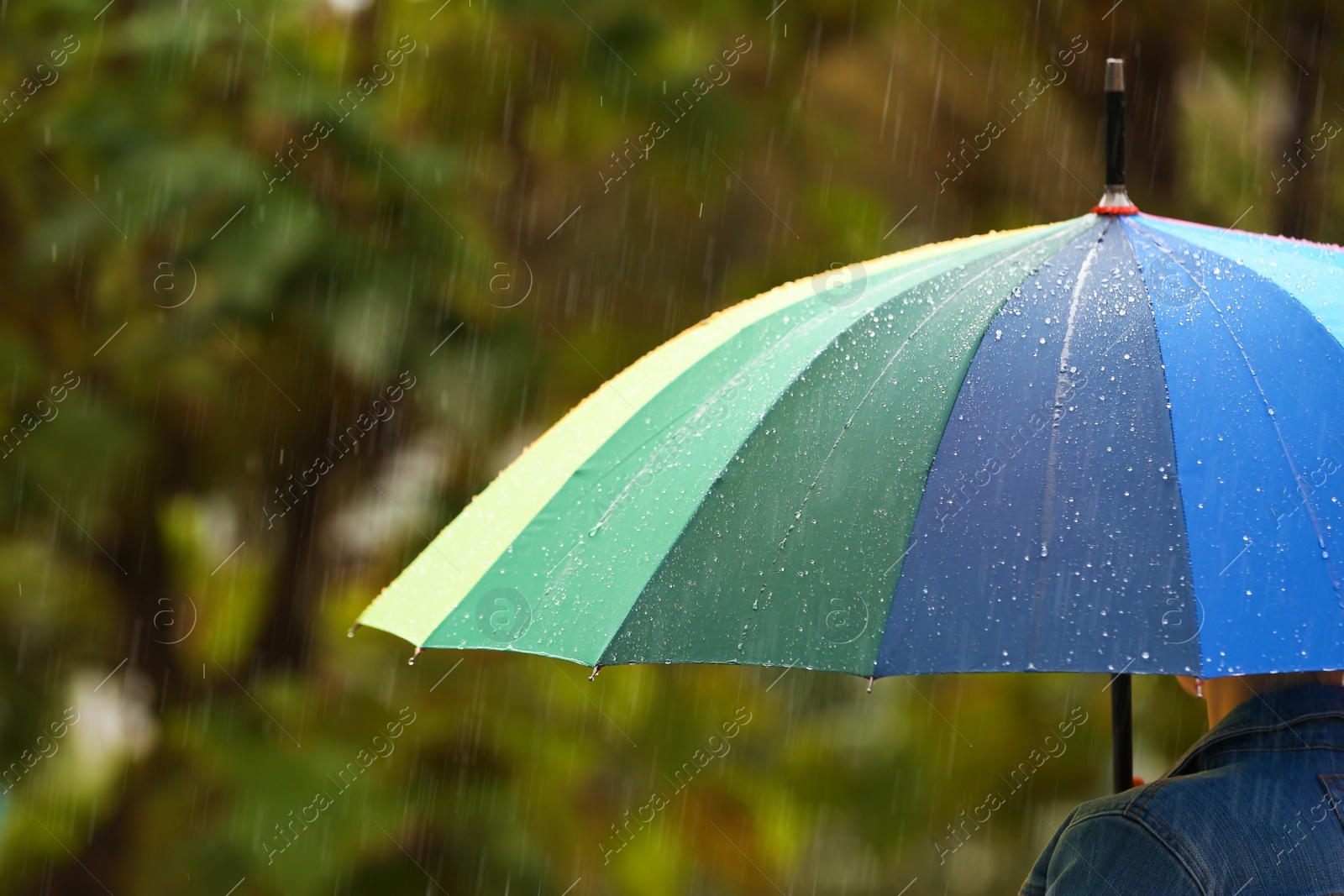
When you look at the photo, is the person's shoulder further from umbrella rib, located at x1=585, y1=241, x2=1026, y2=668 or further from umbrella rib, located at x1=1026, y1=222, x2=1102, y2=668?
umbrella rib, located at x1=585, y1=241, x2=1026, y2=668

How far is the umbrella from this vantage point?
1.41 metres

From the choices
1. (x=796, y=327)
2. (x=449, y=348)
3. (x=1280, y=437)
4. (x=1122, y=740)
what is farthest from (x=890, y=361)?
(x=449, y=348)

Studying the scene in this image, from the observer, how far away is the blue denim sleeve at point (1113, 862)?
4.96 feet

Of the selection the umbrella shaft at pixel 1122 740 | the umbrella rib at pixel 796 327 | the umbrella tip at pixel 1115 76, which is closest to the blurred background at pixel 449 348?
the umbrella rib at pixel 796 327

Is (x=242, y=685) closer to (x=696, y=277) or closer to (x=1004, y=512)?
(x=696, y=277)

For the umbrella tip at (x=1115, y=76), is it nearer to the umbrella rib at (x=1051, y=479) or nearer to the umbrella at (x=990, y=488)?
the umbrella at (x=990, y=488)

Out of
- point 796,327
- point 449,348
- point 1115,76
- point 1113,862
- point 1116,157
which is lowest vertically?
point 1113,862

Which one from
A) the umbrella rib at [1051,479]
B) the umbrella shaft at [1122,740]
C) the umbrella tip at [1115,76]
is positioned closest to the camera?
the umbrella rib at [1051,479]

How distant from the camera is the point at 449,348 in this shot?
3.83 meters

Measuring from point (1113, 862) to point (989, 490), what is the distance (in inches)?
17.4

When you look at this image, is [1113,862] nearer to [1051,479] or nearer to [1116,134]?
[1051,479]

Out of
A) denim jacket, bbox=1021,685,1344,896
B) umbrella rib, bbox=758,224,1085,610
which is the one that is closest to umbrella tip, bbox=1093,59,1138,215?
umbrella rib, bbox=758,224,1085,610

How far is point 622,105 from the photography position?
160 inches

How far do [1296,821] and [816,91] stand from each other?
11.0 feet
